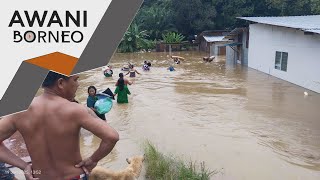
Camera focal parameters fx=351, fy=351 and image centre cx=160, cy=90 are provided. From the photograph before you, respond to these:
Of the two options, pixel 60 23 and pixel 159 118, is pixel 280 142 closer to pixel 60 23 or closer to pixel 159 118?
pixel 159 118

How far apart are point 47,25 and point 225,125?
725 cm

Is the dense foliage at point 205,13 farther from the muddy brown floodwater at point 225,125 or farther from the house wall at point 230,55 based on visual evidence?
the muddy brown floodwater at point 225,125

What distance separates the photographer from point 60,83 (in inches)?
94.2

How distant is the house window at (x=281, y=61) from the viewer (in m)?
16.5

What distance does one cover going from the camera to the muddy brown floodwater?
21.9ft

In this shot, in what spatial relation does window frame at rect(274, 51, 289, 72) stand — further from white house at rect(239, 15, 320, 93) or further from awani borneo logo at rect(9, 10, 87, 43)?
awani borneo logo at rect(9, 10, 87, 43)

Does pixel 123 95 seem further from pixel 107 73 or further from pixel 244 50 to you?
pixel 244 50

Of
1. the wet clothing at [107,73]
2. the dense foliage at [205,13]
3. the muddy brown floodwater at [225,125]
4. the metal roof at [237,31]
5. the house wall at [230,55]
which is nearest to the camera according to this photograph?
the muddy brown floodwater at [225,125]

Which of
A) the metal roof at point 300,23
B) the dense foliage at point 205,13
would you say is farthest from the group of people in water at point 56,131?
the dense foliage at point 205,13

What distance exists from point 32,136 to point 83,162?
394 millimetres

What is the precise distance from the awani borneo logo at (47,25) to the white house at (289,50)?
10.7m

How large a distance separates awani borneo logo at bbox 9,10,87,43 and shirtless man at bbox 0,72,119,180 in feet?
1.26

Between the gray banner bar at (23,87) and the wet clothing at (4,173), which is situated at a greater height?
the gray banner bar at (23,87)

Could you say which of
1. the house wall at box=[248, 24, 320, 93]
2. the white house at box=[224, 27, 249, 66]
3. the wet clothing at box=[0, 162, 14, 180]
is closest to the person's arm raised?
the wet clothing at box=[0, 162, 14, 180]
